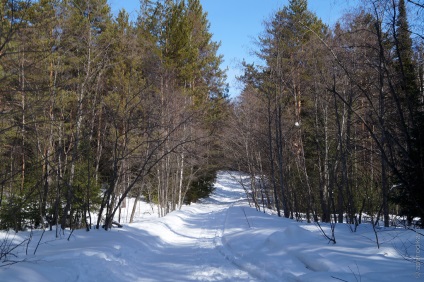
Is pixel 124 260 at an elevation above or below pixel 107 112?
below

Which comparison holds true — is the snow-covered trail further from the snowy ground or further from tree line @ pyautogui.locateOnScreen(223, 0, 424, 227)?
tree line @ pyautogui.locateOnScreen(223, 0, 424, 227)

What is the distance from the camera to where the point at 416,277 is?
4.73 meters

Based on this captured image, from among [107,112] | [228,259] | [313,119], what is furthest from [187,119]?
[313,119]

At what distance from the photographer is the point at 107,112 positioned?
36.5 feet

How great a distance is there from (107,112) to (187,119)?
2.45 meters

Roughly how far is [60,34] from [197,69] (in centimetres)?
1713

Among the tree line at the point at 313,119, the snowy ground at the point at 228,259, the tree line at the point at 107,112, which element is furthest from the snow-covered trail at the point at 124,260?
the tree line at the point at 313,119

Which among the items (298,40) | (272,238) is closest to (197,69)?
(298,40)

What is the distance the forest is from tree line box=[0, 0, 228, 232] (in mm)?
114

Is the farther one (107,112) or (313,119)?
(313,119)

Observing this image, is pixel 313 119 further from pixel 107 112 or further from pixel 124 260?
pixel 124 260

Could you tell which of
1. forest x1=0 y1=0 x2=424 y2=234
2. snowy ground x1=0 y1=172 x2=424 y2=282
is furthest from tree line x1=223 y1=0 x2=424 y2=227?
snowy ground x1=0 y1=172 x2=424 y2=282

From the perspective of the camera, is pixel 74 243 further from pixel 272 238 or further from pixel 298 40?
pixel 298 40

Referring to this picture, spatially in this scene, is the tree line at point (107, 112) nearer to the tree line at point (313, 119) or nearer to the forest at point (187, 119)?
the forest at point (187, 119)
